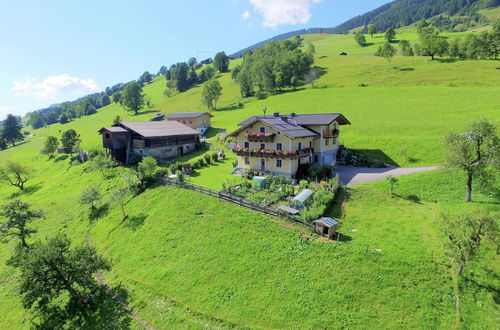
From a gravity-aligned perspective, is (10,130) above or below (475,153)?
above

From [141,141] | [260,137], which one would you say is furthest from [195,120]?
[260,137]

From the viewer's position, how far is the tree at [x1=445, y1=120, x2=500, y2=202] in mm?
30953

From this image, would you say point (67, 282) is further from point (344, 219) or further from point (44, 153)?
point (44, 153)

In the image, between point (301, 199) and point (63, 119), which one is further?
point (63, 119)

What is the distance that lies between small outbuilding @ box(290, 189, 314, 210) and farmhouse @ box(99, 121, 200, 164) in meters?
35.2

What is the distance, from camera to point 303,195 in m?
32.4

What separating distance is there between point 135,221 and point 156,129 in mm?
29674

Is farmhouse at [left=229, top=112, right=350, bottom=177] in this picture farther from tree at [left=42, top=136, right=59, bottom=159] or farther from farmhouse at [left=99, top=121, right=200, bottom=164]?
tree at [left=42, top=136, right=59, bottom=159]

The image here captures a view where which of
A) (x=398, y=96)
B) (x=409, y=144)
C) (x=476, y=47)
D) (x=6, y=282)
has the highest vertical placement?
(x=476, y=47)

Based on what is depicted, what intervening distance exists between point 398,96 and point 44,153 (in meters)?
103

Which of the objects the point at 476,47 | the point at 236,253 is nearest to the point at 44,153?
the point at 236,253

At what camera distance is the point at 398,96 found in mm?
77688

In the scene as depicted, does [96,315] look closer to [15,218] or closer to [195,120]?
[15,218]

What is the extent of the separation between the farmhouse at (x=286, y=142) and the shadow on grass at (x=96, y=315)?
2534 cm
